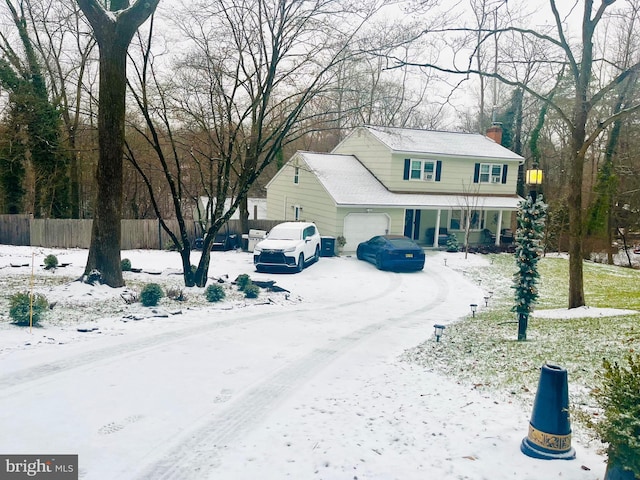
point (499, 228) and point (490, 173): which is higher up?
point (490, 173)

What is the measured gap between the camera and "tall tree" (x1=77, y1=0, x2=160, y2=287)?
409 inches

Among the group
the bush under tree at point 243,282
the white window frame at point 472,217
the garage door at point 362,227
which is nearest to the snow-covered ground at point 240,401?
the bush under tree at point 243,282

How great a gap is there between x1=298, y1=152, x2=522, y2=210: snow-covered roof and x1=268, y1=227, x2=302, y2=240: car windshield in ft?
11.8

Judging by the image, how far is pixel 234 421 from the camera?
501 cm

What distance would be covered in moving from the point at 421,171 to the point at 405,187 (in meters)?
1.26

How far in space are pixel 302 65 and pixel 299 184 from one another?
1243 centimetres

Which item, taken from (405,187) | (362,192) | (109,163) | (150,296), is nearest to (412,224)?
(405,187)

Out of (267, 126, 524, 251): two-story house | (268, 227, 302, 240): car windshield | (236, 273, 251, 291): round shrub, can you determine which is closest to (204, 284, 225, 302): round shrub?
(236, 273, 251, 291): round shrub

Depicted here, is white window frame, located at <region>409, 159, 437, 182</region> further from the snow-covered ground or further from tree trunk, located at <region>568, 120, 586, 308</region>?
the snow-covered ground

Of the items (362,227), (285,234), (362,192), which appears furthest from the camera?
(362,192)

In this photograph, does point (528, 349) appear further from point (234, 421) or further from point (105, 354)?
point (105, 354)

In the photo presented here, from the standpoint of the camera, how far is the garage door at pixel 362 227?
866 inches

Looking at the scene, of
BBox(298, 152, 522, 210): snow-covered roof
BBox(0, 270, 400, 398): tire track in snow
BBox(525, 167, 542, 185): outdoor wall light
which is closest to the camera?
BBox(0, 270, 400, 398): tire track in snow

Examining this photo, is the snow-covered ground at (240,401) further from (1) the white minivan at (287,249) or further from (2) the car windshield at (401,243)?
(2) the car windshield at (401,243)
